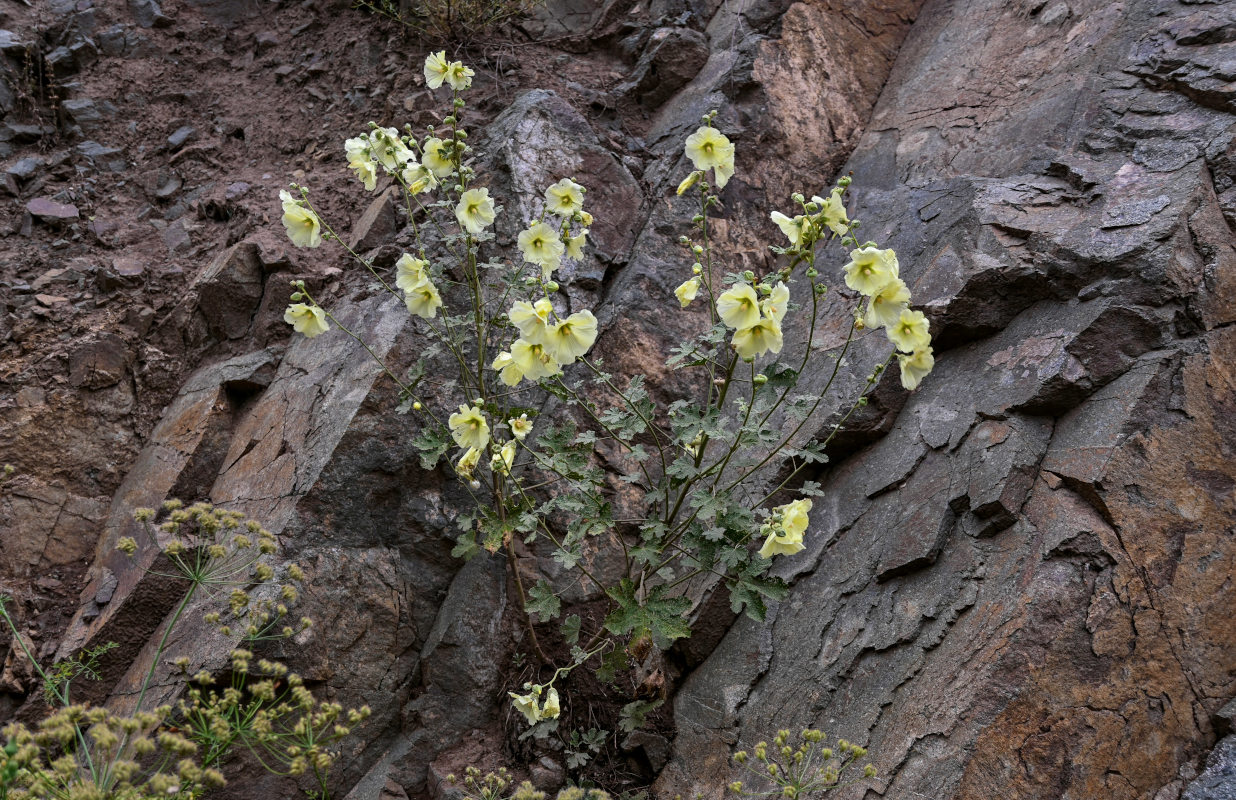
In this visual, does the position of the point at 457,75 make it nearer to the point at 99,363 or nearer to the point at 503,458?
the point at 503,458

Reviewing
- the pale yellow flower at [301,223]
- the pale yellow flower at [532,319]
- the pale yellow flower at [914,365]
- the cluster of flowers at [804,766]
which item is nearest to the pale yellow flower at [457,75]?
the pale yellow flower at [301,223]

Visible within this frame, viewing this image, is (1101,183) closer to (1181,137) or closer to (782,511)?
(1181,137)

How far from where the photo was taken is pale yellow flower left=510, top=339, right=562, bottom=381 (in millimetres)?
2598

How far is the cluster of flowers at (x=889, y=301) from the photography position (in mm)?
2520

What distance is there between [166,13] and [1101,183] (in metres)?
5.74

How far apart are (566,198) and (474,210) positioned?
32 centimetres

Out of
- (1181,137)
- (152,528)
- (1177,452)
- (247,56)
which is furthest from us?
(247,56)

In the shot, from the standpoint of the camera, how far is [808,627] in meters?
3.09

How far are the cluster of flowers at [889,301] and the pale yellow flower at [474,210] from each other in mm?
1249

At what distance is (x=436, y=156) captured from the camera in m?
3.14

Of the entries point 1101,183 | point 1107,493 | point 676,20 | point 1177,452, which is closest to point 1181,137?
point 1101,183

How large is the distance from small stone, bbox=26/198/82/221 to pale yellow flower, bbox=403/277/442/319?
2.86 meters

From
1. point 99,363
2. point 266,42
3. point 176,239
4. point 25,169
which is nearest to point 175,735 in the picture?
point 99,363

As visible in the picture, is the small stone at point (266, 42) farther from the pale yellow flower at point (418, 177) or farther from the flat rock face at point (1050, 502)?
the flat rock face at point (1050, 502)
